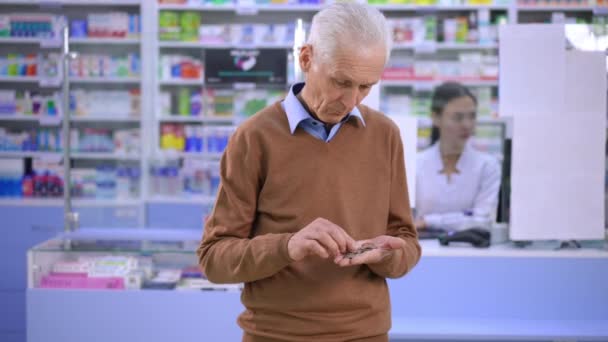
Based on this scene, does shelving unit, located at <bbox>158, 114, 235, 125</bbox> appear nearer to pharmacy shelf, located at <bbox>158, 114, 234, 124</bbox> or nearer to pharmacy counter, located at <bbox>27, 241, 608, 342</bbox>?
pharmacy shelf, located at <bbox>158, 114, 234, 124</bbox>

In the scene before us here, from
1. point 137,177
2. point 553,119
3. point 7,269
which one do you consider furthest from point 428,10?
point 7,269

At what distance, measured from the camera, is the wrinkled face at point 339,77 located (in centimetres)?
139

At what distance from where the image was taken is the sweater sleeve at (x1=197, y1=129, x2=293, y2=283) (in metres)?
1.43

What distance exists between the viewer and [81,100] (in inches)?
256

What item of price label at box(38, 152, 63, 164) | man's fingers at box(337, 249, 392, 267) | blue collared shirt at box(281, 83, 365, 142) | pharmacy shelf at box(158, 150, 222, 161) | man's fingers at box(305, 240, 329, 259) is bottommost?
price label at box(38, 152, 63, 164)

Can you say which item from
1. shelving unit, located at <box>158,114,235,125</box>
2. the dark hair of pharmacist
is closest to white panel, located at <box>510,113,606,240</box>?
the dark hair of pharmacist

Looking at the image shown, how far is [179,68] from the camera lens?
256 inches

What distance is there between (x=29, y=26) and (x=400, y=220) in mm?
5580

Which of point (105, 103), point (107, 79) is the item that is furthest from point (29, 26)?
point (105, 103)

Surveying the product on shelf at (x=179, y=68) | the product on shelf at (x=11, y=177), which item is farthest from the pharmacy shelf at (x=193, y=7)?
the product on shelf at (x=11, y=177)

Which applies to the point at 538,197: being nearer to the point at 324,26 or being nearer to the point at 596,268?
the point at 596,268

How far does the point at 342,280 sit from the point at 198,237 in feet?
5.68

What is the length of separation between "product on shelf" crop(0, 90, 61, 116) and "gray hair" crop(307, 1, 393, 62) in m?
5.44

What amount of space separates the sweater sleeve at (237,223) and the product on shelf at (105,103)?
5150 mm
